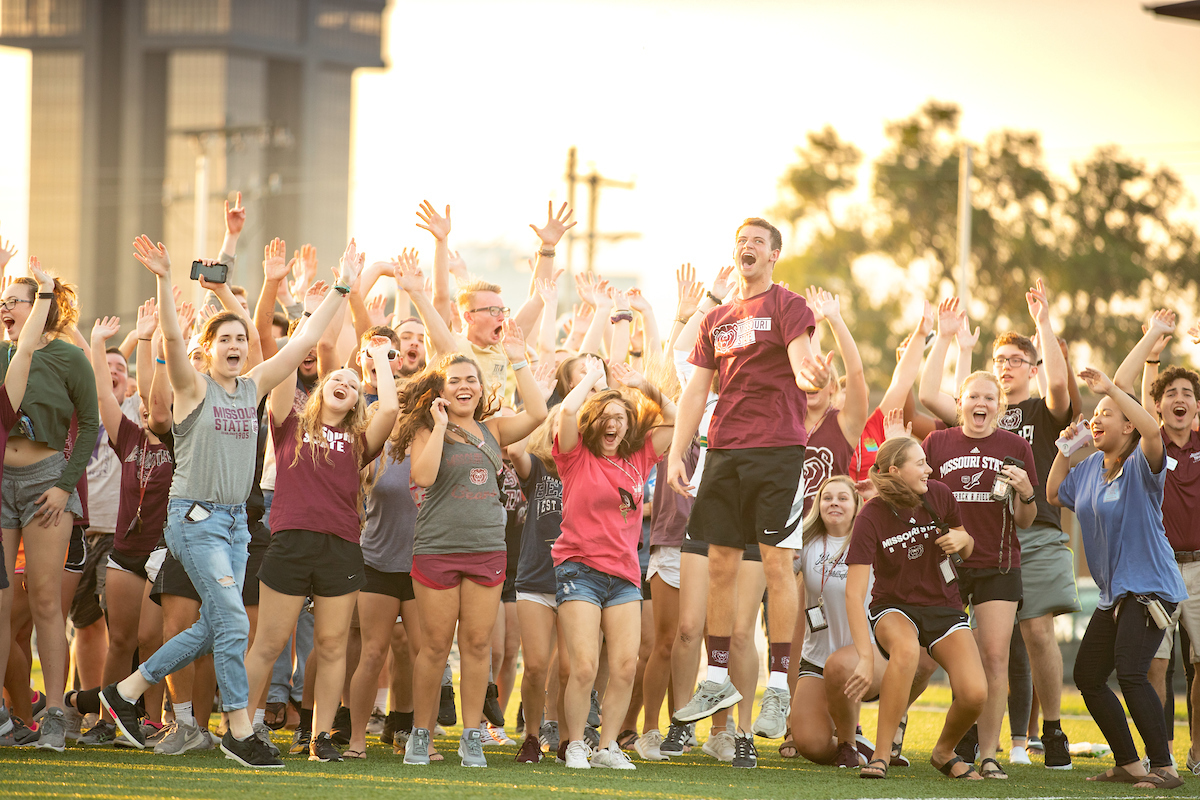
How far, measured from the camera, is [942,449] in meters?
7.47

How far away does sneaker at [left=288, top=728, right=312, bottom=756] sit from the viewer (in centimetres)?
686

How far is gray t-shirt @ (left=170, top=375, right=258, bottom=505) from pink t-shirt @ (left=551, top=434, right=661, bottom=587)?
1656mm

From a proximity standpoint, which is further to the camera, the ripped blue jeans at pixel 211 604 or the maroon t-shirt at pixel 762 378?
the maroon t-shirt at pixel 762 378

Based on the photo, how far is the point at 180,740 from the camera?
6.54 metres

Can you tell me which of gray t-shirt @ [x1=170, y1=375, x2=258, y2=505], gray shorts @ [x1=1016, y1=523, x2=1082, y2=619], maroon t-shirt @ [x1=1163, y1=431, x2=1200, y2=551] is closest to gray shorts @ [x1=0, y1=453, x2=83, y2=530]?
gray t-shirt @ [x1=170, y1=375, x2=258, y2=505]

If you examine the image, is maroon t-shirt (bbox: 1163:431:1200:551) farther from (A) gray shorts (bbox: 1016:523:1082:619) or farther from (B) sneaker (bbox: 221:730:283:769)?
(B) sneaker (bbox: 221:730:283:769)

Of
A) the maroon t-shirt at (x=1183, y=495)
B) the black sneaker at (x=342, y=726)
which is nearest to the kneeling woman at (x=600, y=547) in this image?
the black sneaker at (x=342, y=726)

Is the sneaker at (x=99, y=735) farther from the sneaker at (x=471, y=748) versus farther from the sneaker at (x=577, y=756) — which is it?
the sneaker at (x=577, y=756)

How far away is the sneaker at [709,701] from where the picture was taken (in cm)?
635

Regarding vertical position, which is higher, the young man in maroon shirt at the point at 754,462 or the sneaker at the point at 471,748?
the young man in maroon shirt at the point at 754,462

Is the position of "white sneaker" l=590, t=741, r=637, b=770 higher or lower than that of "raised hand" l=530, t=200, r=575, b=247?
lower

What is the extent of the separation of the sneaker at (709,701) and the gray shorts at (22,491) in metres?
3.43

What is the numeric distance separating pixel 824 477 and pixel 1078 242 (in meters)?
32.8

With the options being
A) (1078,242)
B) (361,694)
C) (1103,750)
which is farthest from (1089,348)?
(361,694)
